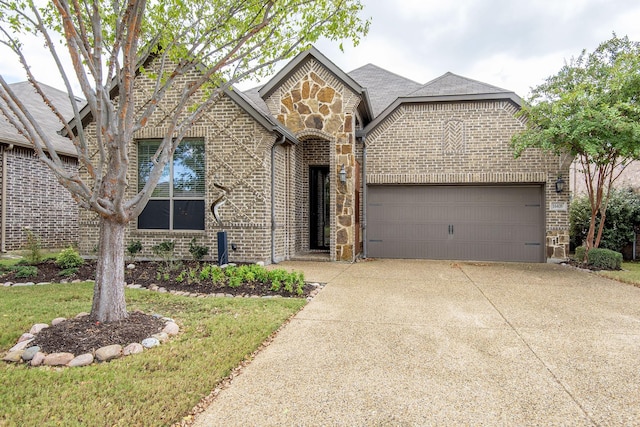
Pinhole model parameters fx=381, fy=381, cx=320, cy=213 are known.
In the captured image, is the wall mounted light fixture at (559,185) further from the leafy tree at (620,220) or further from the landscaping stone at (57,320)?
the landscaping stone at (57,320)

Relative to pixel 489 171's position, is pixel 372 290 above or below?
below

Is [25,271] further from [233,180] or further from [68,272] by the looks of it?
[233,180]

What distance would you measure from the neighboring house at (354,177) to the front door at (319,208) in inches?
3.8

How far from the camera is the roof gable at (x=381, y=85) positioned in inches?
504

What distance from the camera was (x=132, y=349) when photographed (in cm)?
350

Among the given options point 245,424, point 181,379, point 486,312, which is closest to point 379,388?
point 245,424

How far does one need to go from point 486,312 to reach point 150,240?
7569mm

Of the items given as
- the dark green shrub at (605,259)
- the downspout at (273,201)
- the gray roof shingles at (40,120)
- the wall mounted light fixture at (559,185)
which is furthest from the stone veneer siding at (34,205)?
the dark green shrub at (605,259)

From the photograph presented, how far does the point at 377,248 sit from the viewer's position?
11.5 m

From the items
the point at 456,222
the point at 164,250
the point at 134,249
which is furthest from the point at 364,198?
the point at 134,249

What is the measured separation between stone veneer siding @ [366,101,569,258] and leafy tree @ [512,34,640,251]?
3.61 ft

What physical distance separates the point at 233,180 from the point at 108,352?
19.4 feet

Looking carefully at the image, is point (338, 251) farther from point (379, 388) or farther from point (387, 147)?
point (379, 388)

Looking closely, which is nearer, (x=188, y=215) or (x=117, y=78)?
(x=117, y=78)
